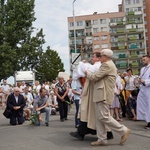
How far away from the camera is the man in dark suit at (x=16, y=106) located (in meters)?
12.5

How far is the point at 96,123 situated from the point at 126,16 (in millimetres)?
91047

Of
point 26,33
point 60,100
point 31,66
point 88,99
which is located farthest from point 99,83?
point 31,66

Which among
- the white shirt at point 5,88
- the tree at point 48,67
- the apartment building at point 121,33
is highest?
the apartment building at point 121,33

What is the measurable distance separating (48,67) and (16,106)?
43.5m

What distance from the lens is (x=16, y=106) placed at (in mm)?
12633

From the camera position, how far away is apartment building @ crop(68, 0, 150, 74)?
93.5 m

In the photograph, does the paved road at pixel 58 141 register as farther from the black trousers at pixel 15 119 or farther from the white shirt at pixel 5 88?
the white shirt at pixel 5 88

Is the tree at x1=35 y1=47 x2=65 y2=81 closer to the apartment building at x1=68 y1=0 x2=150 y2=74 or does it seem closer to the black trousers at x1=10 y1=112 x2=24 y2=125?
the apartment building at x1=68 y1=0 x2=150 y2=74

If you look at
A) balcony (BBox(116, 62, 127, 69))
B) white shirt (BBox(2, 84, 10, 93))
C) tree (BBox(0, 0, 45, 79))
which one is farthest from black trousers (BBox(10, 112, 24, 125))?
balcony (BBox(116, 62, 127, 69))

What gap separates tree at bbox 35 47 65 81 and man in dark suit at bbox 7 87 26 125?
35.7 metres

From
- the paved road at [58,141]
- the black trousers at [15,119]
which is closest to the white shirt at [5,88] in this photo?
the black trousers at [15,119]

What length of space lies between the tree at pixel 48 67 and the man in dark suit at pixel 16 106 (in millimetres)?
35738

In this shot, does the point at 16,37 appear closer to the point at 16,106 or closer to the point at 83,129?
the point at 16,106

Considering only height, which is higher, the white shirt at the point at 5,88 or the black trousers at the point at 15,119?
the white shirt at the point at 5,88
